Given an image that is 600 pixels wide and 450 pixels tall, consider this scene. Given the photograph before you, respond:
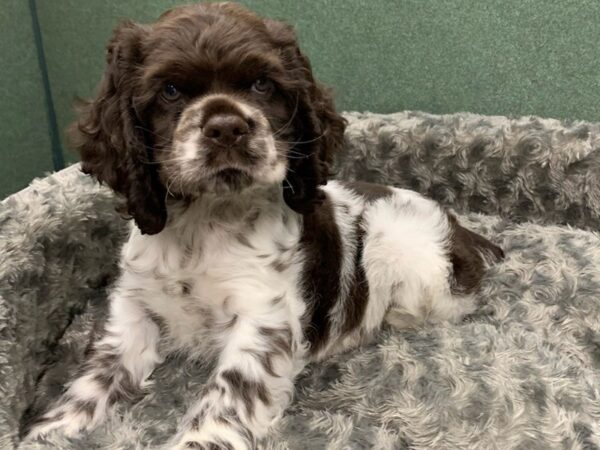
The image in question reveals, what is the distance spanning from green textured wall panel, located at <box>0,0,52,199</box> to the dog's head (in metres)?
1.91

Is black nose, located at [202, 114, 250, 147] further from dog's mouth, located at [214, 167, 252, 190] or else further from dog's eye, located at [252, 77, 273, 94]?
dog's eye, located at [252, 77, 273, 94]

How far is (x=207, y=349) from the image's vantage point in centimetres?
221

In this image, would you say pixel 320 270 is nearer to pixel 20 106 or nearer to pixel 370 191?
pixel 370 191

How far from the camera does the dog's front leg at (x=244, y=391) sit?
184cm

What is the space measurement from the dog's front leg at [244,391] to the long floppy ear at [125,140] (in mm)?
430

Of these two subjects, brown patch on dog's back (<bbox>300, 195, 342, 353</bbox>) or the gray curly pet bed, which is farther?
brown patch on dog's back (<bbox>300, 195, 342, 353</bbox>)

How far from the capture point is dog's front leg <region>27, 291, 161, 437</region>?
2066 mm

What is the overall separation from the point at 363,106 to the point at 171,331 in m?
1.70

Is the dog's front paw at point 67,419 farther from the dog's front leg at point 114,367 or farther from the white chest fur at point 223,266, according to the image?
the white chest fur at point 223,266

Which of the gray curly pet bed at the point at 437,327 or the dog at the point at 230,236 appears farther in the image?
the gray curly pet bed at the point at 437,327

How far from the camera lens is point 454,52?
10.3 feet

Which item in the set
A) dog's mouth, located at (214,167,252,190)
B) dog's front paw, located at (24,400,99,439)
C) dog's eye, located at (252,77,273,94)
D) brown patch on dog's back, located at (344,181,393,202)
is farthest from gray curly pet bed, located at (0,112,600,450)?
dog's eye, located at (252,77,273,94)

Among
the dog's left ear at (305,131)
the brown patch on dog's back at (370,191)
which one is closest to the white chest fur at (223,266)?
the dog's left ear at (305,131)

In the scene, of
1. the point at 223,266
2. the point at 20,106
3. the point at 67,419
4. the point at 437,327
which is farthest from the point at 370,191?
the point at 20,106
